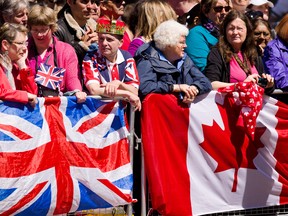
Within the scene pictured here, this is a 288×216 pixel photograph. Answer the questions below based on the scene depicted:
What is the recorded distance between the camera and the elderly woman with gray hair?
9898mm

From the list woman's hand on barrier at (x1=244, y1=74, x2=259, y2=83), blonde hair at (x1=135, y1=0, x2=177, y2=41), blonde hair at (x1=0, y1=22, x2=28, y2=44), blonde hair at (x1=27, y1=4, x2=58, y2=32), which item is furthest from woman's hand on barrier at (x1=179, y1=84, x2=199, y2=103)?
blonde hair at (x1=0, y1=22, x2=28, y2=44)

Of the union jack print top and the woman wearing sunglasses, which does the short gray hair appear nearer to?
the union jack print top

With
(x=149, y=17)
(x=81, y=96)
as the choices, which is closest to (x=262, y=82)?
(x=149, y=17)

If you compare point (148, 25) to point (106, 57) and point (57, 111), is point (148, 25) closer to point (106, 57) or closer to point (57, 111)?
point (106, 57)

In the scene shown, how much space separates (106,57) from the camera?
986cm

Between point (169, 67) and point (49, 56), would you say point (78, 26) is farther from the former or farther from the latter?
point (169, 67)

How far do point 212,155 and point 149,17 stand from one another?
1.67m

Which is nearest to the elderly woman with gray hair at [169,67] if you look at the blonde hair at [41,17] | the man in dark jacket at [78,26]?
the man in dark jacket at [78,26]

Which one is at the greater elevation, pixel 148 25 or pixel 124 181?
pixel 148 25

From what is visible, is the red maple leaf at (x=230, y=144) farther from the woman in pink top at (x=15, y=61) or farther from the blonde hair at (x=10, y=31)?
the blonde hair at (x=10, y=31)

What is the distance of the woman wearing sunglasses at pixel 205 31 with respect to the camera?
10625 mm

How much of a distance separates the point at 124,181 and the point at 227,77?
1703mm

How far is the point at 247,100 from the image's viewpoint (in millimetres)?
10227

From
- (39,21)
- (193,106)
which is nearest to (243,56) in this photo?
(193,106)
